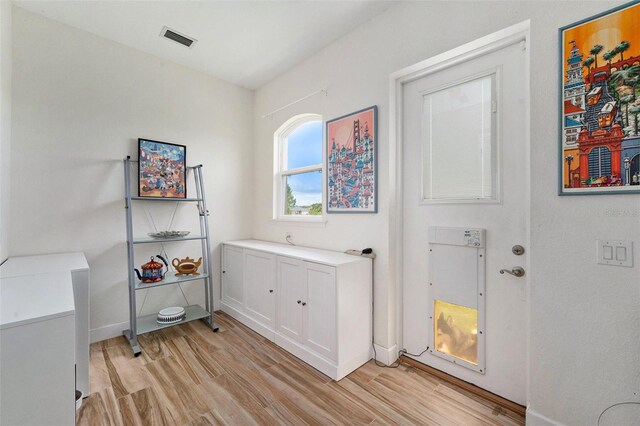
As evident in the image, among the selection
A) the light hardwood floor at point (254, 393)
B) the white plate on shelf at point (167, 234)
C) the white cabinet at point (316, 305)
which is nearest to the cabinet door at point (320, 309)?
the white cabinet at point (316, 305)

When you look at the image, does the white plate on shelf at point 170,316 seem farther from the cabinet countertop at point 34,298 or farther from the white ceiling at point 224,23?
the white ceiling at point 224,23

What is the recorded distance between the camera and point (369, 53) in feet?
7.70

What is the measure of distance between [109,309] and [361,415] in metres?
2.48

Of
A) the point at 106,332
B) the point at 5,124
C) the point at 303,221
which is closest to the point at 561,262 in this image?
the point at 303,221

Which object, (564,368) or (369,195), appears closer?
(564,368)

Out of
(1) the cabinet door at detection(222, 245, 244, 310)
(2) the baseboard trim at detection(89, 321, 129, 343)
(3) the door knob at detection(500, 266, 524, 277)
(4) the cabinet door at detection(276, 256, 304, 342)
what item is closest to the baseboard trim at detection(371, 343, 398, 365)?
(4) the cabinet door at detection(276, 256, 304, 342)

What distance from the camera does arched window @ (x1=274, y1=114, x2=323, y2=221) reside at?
3.04 meters

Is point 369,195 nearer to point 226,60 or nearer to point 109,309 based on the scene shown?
point 226,60

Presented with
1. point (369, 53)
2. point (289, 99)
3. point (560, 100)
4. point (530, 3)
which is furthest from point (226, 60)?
point (560, 100)

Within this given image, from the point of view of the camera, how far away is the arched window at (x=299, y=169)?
9.98 ft

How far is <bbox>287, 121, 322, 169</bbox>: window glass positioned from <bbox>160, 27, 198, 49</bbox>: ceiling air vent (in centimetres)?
133

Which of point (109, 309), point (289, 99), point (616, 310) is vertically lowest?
point (109, 309)

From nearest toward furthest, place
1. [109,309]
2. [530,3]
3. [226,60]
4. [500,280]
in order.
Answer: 1. [530,3]
2. [500,280]
3. [109,309]
4. [226,60]

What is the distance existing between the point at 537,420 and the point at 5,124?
402 centimetres
